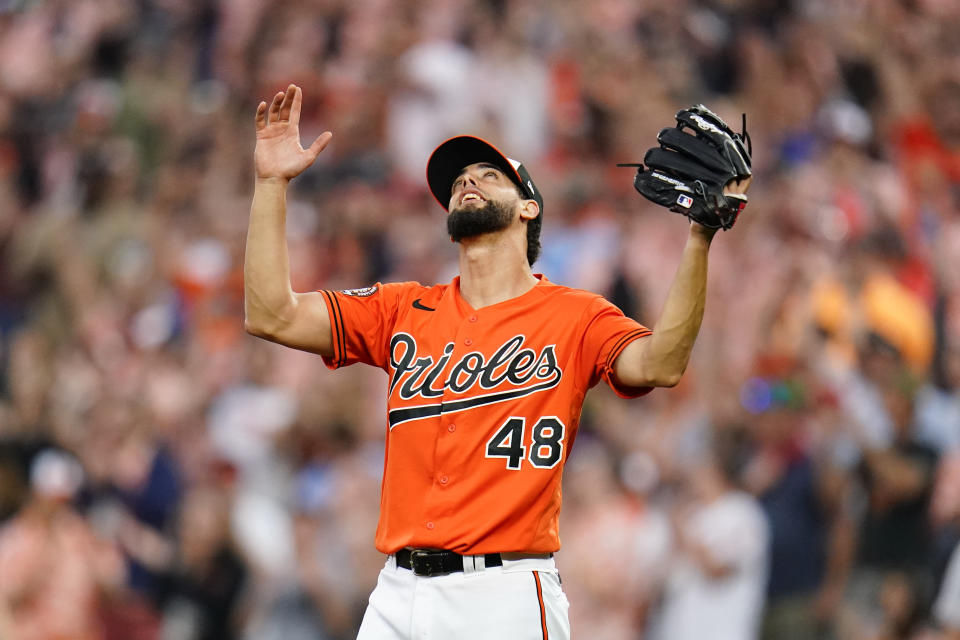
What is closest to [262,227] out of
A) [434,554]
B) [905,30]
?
[434,554]

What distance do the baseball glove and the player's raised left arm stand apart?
0.04 m

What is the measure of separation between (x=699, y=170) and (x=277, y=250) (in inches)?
50.8

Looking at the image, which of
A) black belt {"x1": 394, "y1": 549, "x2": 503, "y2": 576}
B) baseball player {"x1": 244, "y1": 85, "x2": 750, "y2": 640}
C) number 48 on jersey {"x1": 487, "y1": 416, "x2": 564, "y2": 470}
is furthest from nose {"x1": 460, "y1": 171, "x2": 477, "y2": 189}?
black belt {"x1": 394, "y1": 549, "x2": 503, "y2": 576}

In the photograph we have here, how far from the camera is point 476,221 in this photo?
168 inches

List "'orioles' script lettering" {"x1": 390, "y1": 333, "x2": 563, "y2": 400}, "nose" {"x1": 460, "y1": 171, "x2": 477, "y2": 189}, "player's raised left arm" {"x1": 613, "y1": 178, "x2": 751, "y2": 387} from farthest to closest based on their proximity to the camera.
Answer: "nose" {"x1": 460, "y1": 171, "x2": 477, "y2": 189}
"'orioles' script lettering" {"x1": 390, "y1": 333, "x2": 563, "y2": 400}
"player's raised left arm" {"x1": 613, "y1": 178, "x2": 751, "y2": 387}

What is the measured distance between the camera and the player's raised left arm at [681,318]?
3730 mm

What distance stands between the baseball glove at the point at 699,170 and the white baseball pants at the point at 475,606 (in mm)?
1140

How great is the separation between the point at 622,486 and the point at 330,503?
1890 mm

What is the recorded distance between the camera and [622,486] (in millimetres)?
7574

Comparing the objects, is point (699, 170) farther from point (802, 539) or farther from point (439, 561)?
point (802, 539)

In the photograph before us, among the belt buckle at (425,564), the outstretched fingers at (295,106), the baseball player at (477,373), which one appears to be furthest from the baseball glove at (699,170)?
the belt buckle at (425,564)

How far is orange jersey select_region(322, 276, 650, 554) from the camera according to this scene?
393cm

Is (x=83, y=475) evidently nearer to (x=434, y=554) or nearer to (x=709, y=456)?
(x=709, y=456)

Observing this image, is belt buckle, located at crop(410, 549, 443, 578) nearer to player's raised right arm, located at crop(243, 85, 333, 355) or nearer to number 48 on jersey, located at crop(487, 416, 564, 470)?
number 48 on jersey, located at crop(487, 416, 564, 470)
